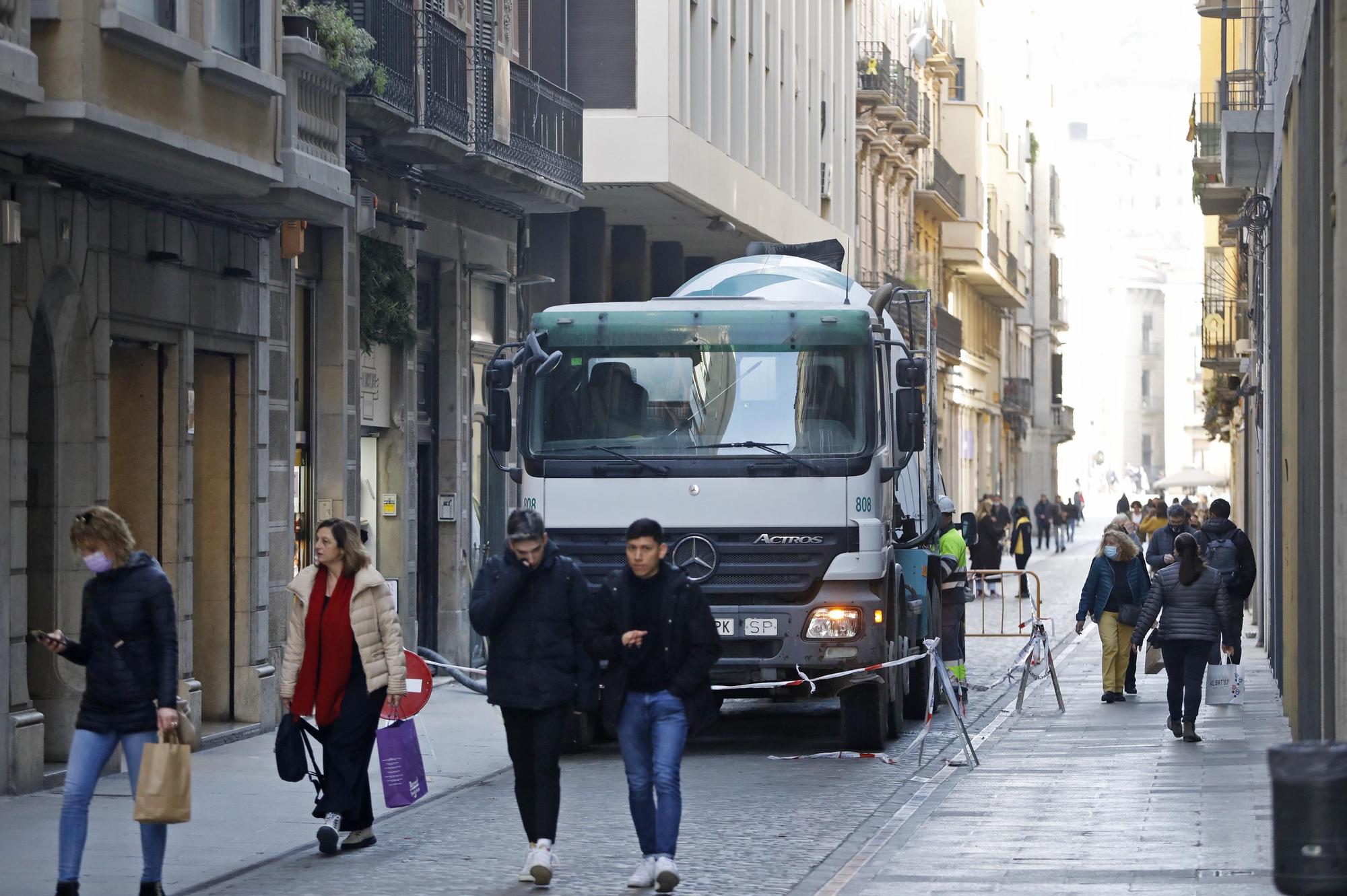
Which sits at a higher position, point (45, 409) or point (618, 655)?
point (45, 409)

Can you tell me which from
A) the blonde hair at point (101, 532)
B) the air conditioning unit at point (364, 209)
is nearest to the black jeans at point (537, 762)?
the blonde hair at point (101, 532)

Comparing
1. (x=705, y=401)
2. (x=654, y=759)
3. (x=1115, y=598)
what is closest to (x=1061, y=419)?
(x=1115, y=598)

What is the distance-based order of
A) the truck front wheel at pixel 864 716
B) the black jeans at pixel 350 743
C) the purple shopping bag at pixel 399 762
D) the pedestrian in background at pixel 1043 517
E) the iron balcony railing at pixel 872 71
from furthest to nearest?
1. the pedestrian in background at pixel 1043 517
2. the iron balcony railing at pixel 872 71
3. the truck front wheel at pixel 864 716
4. the purple shopping bag at pixel 399 762
5. the black jeans at pixel 350 743

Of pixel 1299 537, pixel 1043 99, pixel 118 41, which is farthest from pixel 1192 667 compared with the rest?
pixel 1043 99

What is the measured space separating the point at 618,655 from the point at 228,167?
240 inches

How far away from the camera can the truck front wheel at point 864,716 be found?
1675 centimetres

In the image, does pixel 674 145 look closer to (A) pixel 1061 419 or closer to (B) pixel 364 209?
(B) pixel 364 209

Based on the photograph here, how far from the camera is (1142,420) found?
521ft

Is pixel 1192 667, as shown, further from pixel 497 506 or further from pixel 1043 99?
pixel 1043 99

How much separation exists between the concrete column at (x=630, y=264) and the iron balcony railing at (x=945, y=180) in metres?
29.6

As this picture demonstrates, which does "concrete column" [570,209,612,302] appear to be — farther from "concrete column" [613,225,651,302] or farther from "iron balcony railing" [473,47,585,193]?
"iron balcony railing" [473,47,585,193]

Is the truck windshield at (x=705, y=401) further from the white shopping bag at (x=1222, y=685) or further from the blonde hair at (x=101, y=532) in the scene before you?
the blonde hair at (x=101, y=532)

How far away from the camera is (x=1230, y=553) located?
21531 mm

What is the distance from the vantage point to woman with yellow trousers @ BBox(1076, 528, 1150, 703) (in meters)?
21.1
